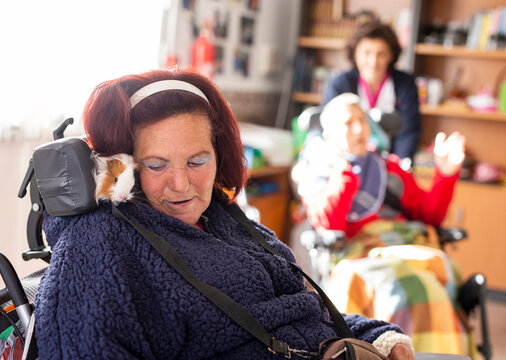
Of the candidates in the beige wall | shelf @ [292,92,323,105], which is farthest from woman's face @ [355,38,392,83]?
the beige wall

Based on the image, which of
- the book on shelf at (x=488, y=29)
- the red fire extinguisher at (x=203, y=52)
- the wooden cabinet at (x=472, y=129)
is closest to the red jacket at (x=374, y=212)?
the red fire extinguisher at (x=203, y=52)

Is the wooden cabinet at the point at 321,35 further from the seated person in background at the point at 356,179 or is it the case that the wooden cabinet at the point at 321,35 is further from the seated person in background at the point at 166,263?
the seated person in background at the point at 166,263

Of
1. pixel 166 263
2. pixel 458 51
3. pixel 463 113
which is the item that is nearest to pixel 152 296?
pixel 166 263

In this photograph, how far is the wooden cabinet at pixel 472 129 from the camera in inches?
165

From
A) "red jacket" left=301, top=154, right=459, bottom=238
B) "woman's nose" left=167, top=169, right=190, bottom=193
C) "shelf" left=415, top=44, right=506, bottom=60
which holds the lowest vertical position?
"red jacket" left=301, top=154, right=459, bottom=238

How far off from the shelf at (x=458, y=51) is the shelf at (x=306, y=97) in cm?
80

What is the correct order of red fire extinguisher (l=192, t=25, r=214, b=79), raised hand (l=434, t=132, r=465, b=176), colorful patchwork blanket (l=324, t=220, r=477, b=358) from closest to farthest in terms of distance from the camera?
colorful patchwork blanket (l=324, t=220, r=477, b=358)
raised hand (l=434, t=132, r=465, b=176)
red fire extinguisher (l=192, t=25, r=214, b=79)

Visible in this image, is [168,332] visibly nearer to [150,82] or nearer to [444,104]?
[150,82]

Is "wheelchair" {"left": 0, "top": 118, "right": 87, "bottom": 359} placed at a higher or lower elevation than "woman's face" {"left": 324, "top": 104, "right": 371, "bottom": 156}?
lower

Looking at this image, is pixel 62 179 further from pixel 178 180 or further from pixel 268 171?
pixel 268 171

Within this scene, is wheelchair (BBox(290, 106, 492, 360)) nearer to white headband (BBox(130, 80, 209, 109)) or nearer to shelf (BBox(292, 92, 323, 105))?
white headband (BBox(130, 80, 209, 109))

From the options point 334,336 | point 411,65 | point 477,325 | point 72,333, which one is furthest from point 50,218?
point 411,65

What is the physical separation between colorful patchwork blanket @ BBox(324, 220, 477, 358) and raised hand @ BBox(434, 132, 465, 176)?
0.44 m

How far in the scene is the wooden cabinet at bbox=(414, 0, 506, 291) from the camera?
4180mm
